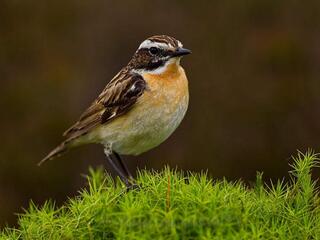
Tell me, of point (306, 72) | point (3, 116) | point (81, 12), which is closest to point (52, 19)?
point (81, 12)

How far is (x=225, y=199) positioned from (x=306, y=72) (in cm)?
761

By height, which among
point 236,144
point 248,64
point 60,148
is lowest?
point 236,144

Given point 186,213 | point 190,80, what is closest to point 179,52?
point 186,213

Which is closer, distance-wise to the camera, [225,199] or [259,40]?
[225,199]

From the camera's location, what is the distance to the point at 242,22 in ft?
38.7

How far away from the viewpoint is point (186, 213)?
399 cm

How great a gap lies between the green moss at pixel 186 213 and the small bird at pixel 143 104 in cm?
160

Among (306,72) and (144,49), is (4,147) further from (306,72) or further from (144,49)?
Answer: (144,49)

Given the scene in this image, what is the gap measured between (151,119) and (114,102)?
348 millimetres

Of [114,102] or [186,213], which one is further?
[114,102]

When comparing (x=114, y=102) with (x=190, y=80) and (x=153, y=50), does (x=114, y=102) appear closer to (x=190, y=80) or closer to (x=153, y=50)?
(x=153, y=50)

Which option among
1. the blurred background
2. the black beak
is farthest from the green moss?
the blurred background

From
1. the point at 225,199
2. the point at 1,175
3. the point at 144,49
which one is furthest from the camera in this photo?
the point at 1,175

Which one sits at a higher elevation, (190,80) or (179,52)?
(179,52)
